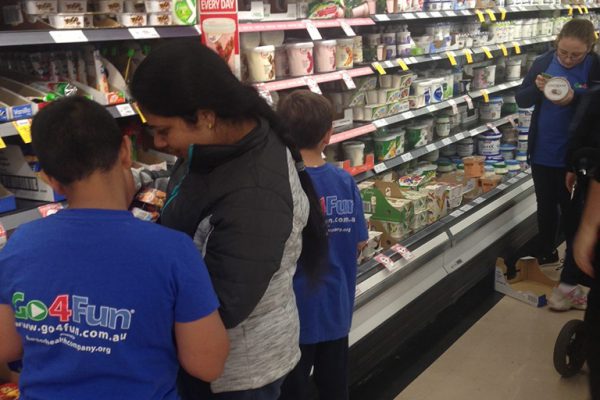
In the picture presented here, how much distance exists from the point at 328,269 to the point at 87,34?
1.14 meters

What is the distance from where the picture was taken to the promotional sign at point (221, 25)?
2426 millimetres

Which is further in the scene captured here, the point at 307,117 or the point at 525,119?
the point at 525,119

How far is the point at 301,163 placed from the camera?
151cm

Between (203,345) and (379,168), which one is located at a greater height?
(203,345)

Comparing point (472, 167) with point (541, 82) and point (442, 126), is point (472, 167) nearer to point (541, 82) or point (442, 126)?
point (442, 126)

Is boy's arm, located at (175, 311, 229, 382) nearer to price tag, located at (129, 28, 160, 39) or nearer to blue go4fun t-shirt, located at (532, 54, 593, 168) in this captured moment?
price tag, located at (129, 28, 160, 39)

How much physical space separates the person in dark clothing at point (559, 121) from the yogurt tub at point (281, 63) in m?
1.64

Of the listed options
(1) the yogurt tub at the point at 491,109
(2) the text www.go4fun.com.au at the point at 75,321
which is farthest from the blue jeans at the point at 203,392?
(1) the yogurt tub at the point at 491,109

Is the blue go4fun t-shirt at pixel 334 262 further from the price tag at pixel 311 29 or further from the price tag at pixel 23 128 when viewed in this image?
the price tag at pixel 311 29

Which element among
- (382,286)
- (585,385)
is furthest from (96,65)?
(585,385)

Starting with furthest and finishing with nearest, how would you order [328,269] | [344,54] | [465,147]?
1. [465,147]
2. [344,54]
3. [328,269]

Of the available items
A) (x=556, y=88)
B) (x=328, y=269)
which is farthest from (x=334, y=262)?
(x=556, y=88)

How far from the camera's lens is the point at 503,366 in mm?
3057

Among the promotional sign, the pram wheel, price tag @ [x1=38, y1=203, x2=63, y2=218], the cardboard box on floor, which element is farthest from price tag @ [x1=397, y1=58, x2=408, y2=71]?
price tag @ [x1=38, y1=203, x2=63, y2=218]
